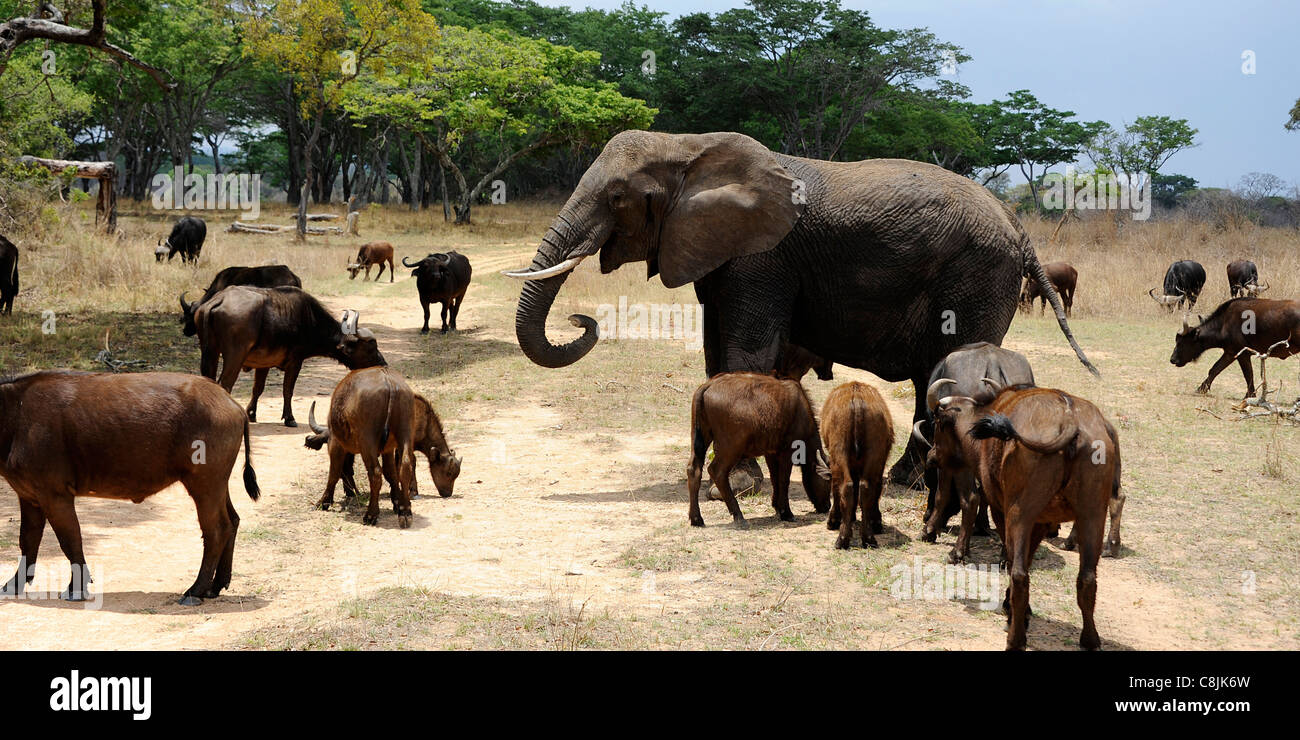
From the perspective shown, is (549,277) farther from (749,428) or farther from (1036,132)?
(1036,132)

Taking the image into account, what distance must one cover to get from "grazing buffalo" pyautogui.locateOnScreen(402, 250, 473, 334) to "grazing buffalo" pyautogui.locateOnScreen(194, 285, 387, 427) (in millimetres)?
6661

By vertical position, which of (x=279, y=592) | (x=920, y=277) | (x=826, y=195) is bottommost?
(x=279, y=592)

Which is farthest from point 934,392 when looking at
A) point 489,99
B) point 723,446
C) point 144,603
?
point 489,99

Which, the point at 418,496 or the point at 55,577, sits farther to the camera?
the point at 418,496

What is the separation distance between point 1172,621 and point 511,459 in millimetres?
6254

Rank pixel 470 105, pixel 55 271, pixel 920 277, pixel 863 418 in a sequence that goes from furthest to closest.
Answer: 1. pixel 470 105
2. pixel 55 271
3. pixel 920 277
4. pixel 863 418

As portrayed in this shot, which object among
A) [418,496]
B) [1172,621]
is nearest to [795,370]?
[418,496]

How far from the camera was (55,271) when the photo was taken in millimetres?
20938

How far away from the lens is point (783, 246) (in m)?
9.42

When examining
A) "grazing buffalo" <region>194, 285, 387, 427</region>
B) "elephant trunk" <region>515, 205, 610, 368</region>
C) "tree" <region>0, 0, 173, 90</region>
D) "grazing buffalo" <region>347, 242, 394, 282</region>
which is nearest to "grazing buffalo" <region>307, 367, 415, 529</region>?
"elephant trunk" <region>515, 205, 610, 368</region>

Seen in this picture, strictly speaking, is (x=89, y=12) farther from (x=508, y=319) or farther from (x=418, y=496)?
(x=418, y=496)

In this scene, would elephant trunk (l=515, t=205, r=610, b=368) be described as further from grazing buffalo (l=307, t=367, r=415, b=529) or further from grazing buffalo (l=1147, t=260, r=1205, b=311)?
grazing buffalo (l=1147, t=260, r=1205, b=311)

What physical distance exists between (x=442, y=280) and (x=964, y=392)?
526 inches

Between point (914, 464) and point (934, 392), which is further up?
point (934, 392)
